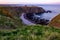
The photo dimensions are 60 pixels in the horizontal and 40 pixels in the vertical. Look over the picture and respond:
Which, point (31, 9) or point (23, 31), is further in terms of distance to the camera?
point (31, 9)

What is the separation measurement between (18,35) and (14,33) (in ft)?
0.25

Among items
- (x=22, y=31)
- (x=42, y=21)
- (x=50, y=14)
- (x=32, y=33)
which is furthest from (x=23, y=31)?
(x=50, y=14)

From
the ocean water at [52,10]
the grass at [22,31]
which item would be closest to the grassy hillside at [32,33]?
the grass at [22,31]

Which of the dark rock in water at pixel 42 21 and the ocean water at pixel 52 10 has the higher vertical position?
the ocean water at pixel 52 10

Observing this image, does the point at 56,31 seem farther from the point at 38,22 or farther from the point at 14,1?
the point at 14,1

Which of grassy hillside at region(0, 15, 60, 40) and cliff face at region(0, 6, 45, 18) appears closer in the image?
grassy hillside at region(0, 15, 60, 40)

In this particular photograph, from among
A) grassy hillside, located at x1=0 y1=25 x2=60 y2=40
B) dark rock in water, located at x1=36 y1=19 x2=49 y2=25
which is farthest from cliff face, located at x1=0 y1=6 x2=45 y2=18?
grassy hillside, located at x1=0 y1=25 x2=60 y2=40

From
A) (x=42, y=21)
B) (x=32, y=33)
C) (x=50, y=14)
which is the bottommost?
(x=32, y=33)

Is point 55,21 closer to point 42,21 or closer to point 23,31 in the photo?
point 42,21

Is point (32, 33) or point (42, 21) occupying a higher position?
point (42, 21)

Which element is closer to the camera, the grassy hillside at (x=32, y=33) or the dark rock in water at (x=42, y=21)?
the grassy hillside at (x=32, y=33)

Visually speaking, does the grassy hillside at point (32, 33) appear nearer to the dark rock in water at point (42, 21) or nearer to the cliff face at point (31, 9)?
the dark rock in water at point (42, 21)

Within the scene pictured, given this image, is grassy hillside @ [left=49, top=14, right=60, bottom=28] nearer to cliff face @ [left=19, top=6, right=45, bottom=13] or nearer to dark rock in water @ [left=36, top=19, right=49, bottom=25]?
dark rock in water @ [left=36, top=19, right=49, bottom=25]

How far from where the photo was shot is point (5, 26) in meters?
2.39
